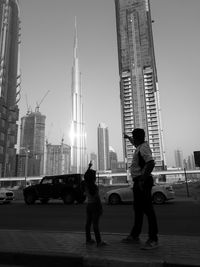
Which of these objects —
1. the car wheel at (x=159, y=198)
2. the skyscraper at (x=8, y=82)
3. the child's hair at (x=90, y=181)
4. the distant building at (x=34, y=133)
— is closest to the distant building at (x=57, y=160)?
the distant building at (x=34, y=133)

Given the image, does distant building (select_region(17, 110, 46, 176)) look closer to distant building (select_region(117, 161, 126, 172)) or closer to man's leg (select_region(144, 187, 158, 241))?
distant building (select_region(117, 161, 126, 172))

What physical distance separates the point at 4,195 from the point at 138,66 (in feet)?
470

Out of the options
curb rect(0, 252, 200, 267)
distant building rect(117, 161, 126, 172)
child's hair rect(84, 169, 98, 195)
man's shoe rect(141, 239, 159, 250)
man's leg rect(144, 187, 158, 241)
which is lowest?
curb rect(0, 252, 200, 267)

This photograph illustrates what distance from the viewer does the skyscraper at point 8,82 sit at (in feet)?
406

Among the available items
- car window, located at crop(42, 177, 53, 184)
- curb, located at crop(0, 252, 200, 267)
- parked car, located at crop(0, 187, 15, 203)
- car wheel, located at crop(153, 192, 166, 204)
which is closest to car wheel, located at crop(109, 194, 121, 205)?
car wheel, located at crop(153, 192, 166, 204)

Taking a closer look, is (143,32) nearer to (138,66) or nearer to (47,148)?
(138,66)

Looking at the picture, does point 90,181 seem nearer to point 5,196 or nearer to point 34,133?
point 5,196

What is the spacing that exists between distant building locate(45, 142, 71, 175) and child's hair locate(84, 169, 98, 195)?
545 feet

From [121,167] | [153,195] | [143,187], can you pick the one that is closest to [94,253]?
[143,187]

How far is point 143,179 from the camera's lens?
4145 mm

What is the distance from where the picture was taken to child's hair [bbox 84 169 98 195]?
15.6 feet

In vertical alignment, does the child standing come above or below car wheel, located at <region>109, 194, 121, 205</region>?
above

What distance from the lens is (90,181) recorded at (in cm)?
484

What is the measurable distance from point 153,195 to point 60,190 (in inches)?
246
